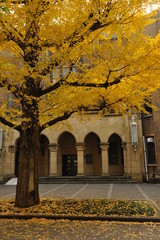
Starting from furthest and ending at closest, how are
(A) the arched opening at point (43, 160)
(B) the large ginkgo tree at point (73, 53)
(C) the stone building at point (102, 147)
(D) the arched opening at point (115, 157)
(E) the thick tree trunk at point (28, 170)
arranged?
1. (A) the arched opening at point (43, 160)
2. (D) the arched opening at point (115, 157)
3. (C) the stone building at point (102, 147)
4. (E) the thick tree trunk at point (28, 170)
5. (B) the large ginkgo tree at point (73, 53)

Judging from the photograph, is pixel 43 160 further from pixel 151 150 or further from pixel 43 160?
pixel 151 150

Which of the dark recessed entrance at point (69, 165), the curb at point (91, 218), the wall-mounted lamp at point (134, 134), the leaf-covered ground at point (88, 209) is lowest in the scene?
the curb at point (91, 218)

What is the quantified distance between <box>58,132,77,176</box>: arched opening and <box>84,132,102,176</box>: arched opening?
4.14ft

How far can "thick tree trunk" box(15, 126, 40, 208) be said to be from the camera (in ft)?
26.0

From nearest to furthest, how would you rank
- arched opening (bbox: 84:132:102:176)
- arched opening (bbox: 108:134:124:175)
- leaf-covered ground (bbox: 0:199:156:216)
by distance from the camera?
leaf-covered ground (bbox: 0:199:156:216) → arched opening (bbox: 108:134:124:175) → arched opening (bbox: 84:132:102:176)

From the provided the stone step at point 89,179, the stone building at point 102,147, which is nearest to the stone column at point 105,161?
the stone building at point 102,147

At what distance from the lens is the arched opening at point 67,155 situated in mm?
21359

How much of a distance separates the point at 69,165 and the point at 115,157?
15.4 ft

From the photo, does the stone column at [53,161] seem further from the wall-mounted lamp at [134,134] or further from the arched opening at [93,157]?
the wall-mounted lamp at [134,134]

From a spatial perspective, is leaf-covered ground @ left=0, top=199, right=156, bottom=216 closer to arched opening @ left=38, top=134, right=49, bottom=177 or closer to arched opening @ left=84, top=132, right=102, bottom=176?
arched opening @ left=84, top=132, right=102, bottom=176

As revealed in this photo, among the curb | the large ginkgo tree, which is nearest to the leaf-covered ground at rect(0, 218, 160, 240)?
the curb

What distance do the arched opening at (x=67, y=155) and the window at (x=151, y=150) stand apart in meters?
7.33

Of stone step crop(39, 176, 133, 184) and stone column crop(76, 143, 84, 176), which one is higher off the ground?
stone column crop(76, 143, 84, 176)

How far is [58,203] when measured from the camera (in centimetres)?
858
